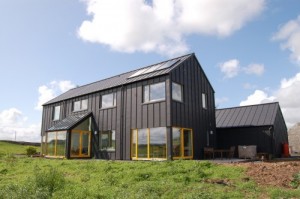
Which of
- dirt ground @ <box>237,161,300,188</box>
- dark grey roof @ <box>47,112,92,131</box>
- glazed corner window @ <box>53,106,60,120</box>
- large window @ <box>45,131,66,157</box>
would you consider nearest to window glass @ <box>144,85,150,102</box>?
dark grey roof @ <box>47,112,92,131</box>

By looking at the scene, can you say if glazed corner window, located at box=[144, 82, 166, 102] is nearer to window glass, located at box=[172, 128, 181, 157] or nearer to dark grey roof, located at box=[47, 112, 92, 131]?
window glass, located at box=[172, 128, 181, 157]

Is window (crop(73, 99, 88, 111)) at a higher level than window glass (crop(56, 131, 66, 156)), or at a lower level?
higher

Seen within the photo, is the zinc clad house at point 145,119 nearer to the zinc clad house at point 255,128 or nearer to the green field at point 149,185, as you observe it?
the zinc clad house at point 255,128

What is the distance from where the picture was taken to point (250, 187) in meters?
8.50

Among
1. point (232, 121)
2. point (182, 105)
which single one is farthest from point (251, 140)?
point (182, 105)

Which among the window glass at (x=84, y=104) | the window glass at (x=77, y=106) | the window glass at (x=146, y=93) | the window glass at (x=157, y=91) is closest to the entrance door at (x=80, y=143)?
the window glass at (x=84, y=104)

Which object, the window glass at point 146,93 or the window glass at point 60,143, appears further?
the window glass at point 60,143

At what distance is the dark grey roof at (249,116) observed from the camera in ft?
72.3

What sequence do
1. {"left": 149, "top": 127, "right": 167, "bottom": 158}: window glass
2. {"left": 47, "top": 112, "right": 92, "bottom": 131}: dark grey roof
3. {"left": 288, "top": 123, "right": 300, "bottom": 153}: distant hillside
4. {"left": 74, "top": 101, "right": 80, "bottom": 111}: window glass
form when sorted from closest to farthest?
{"left": 149, "top": 127, "right": 167, "bottom": 158}: window glass → {"left": 47, "top": 112, "right": 92, "bottom": 131}: dark grey roof → {"left": 74, "top": 101, "right": 80, "bottom": 111}: window glass → {"left": 288, "top": 123, "right": 300, "bottom": 153}: distant hillside

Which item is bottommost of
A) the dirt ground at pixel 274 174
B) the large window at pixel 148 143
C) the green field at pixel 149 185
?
the green field at pixel 149 185

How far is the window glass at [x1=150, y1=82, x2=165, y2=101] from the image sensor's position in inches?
703

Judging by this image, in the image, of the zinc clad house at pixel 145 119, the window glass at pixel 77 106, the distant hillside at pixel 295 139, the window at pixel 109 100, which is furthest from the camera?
the distant hillside at pixel 295 139

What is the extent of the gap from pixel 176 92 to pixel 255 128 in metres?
7.83

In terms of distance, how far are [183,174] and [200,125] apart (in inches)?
384
